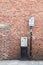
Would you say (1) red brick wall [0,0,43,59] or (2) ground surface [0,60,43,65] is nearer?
(2) ground surface [0,60,43,65]

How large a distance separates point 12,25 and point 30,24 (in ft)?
2.51

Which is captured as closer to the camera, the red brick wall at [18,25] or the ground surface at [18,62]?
the ground surface at [18,62]

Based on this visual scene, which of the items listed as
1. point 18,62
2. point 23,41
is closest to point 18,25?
point 23,41

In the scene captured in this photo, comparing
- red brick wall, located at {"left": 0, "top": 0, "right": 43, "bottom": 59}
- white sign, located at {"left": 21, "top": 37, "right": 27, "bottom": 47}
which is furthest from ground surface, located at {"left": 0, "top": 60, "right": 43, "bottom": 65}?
white sign, located at {"left": 21, "top": 37, "right": 27, "bottom": 47}

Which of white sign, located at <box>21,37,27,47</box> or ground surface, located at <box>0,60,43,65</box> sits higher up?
white sign, located at <box>21,37,27,47</box>

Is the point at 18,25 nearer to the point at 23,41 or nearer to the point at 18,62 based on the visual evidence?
the point at 23,41

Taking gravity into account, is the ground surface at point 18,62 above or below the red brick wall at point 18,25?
below

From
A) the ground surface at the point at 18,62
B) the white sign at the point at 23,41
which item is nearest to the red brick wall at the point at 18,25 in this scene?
the white sign at the point at 23,41

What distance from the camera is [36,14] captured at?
1054 cm

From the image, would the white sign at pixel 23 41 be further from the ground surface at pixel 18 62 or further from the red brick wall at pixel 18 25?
the ground surface at pixel 18 62

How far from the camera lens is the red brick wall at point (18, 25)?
10484mm

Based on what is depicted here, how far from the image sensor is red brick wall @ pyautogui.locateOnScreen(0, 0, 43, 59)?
413 inches

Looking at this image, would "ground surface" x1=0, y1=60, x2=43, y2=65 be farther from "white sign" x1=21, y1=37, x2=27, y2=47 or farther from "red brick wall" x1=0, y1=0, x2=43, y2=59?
"white sign" x1=21, y1=37, x2=27, y2=47

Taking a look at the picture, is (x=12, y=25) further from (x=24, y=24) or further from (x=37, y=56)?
(x=37, y=56)
